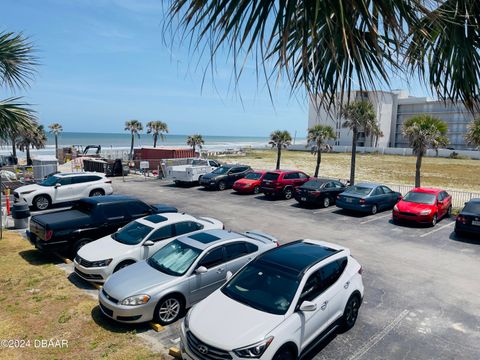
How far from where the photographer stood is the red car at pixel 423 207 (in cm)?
1477

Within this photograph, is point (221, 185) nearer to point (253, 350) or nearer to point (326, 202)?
point (326, 202)

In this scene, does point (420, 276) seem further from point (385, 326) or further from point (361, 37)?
point (361, 37)

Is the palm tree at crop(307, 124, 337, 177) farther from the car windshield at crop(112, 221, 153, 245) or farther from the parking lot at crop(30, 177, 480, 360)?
the car windshield at crop(112, 221, 153, 245)

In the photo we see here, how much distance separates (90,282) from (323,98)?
792cm

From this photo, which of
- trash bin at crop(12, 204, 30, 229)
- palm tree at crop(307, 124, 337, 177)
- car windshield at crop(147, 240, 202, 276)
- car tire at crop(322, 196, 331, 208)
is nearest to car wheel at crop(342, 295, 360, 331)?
car windshield at crop(147, 240, 202, 276)

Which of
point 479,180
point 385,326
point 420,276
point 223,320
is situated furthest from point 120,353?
point 479,180

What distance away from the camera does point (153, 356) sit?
19.2 feet

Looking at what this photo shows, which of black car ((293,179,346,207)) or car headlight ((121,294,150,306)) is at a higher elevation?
black car ((293,179,346,207))

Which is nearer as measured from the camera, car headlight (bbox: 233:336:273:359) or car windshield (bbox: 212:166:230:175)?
car headlight (bbox: 233:336:273:359)

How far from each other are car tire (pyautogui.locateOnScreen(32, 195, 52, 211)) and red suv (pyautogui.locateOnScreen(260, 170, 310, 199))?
11035 millimetres

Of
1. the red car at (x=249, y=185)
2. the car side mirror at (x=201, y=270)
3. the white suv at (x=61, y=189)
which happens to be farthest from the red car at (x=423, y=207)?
the white suv at (x=61, y=189)

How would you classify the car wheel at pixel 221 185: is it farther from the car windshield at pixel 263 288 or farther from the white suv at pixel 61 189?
the car windshield at pixel 263 288

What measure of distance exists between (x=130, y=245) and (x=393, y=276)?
22.5 ft

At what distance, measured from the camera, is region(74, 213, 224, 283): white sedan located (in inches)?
332
